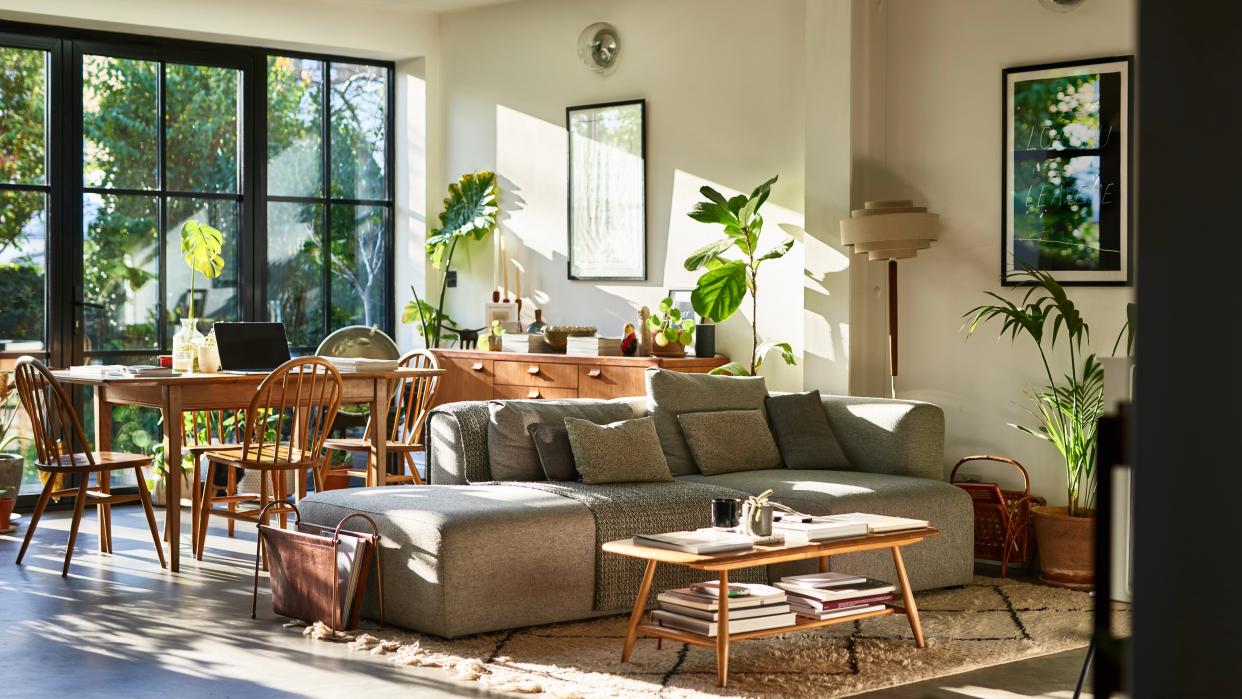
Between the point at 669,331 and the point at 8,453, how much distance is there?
3647 millimetres

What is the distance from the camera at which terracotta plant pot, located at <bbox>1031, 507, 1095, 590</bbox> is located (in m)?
5.67

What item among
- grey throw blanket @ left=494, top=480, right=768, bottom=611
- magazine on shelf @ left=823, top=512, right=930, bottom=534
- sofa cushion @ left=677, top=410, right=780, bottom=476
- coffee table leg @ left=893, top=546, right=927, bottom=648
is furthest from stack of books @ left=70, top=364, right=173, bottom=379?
coffee table leg @ left=893, top=546, right=927, bottom=648

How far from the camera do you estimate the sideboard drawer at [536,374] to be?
7438 millimetres

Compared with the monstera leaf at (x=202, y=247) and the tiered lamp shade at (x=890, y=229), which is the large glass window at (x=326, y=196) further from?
the tiered lamp shade at (x=890, y=229)

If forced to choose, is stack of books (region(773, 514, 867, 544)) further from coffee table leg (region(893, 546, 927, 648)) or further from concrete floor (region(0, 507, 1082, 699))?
concrete floor (region(0, 507, 1082, 699))

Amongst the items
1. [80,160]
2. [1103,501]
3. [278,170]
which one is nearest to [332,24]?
[278,170]

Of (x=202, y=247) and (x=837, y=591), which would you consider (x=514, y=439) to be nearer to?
(x=837, y=591)

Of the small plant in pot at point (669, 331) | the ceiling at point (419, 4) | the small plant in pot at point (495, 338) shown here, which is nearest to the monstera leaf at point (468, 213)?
the small plant in pot at point (495, 338)

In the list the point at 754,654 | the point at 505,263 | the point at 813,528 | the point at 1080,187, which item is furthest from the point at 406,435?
the point at 1080,187

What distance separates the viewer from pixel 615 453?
533 cm

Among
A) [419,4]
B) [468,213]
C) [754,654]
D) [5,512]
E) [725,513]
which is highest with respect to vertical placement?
[419,4]

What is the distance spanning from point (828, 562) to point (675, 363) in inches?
84.5

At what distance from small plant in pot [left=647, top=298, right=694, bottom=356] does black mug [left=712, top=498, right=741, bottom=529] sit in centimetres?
272

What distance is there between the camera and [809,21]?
22.4ft
